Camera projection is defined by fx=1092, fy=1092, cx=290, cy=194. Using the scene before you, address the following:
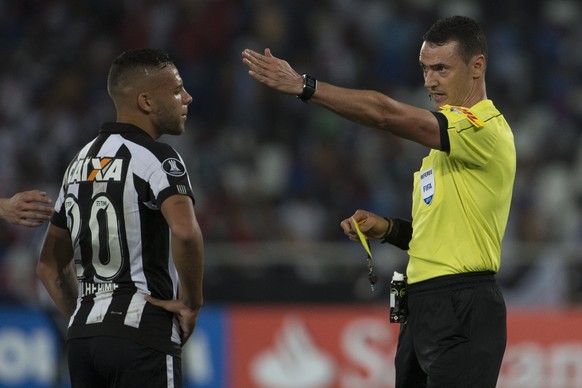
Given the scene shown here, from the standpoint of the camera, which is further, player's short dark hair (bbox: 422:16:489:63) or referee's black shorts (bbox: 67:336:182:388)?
player's short dark hair (bbox: 422:16:489:63)

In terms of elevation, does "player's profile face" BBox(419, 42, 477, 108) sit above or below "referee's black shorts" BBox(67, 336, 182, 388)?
above

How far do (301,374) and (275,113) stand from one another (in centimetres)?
430

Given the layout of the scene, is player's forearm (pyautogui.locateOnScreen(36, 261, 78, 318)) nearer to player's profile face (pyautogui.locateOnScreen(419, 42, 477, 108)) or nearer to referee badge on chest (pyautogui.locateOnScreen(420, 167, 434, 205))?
referee badge on chest (pyautogui.locateOnScreen(420, 167, 434, 205))

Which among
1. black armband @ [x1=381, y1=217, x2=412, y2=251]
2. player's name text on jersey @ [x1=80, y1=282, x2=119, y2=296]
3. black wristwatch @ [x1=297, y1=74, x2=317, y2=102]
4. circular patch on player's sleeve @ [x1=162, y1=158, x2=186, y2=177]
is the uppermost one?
black wristwatch @ [x1=297, y1=74, x2=317, y2=102]

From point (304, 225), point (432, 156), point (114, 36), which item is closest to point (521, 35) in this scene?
point (304, 225)

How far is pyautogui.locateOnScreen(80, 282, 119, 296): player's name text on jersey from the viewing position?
4.82 meters

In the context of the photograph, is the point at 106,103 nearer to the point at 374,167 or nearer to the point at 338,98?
the point at 374,167

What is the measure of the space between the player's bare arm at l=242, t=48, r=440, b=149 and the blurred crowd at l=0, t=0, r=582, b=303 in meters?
5.87

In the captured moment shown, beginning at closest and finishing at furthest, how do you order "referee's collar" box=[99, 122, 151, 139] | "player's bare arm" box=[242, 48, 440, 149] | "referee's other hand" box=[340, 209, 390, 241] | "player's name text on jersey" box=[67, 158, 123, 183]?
"player's bare arm" box=[242, 48, 440, 149], "player's name text on jersey" box=[67, 158, 123, 183], "referee's collar" box=[99, 122, 151, 139], "referee's other hand" box=[340, 209, 390, 241]

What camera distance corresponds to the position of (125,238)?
15.6ft

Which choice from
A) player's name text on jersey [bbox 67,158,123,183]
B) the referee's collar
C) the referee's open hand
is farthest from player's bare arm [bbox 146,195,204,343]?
the referee's collar

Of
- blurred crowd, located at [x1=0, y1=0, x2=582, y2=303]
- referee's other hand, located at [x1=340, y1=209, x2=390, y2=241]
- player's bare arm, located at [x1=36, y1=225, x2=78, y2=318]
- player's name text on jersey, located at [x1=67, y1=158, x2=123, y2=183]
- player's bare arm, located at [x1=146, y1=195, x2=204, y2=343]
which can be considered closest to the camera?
player's bare arm, located at [x1=146, y1=195, x2=204, y2=343]

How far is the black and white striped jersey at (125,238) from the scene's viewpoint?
476cm

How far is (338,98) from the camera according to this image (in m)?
4.59
